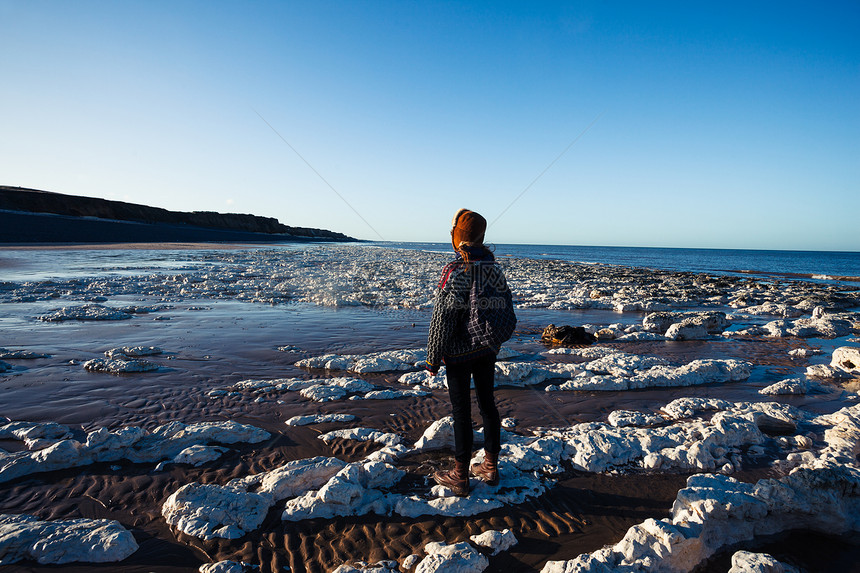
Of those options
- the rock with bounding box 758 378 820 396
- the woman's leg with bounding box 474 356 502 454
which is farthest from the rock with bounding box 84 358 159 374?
the rock with bounding box 758 378 820 396

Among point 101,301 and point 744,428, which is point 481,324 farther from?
point 101,301

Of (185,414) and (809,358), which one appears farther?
(809,358)

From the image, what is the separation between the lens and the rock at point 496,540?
269cm

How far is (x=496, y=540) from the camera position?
2.71 metres

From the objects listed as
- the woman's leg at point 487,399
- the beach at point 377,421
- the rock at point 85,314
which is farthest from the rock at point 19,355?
the woman's leg at point 487,399

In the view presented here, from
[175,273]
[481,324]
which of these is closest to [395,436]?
[481,324]

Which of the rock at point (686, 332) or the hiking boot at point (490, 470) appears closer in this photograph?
the hiking boot at point (490, 470)

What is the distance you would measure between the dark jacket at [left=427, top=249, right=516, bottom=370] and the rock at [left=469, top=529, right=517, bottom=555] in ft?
3.94

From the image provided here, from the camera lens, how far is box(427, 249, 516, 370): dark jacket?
315 centimetres

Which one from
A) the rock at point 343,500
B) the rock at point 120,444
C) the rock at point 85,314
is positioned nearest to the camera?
the rock at point 343,500

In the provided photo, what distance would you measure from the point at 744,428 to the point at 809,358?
17.0 ft

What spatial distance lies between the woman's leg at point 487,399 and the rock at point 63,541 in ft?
8.34

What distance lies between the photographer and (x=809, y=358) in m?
7.53

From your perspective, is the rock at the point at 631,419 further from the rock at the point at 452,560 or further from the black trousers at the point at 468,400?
the rock at the point at 452,560
